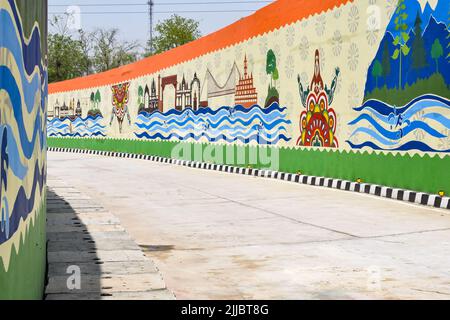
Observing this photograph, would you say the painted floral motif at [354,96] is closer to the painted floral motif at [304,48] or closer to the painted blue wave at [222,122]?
the painted floral motif at [304,48]

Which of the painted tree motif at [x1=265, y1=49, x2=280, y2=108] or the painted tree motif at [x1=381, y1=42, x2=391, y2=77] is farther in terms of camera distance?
the painted tree motif at [x1=265, y1=49, x2=280, y2=108]

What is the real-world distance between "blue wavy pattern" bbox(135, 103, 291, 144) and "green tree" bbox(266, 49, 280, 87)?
716 millimetres

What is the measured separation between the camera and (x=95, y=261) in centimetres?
621

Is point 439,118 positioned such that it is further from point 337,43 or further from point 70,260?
point 70,260

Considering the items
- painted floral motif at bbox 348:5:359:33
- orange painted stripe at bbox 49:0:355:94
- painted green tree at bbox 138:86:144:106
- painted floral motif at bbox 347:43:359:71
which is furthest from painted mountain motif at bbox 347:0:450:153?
painted green tree at bbox 138:86:144:106

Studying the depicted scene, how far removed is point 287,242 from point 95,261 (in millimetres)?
2454

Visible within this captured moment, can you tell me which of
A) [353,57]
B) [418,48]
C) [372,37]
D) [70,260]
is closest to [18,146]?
[70,260]

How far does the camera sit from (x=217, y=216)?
408 inches

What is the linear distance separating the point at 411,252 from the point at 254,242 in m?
1.63

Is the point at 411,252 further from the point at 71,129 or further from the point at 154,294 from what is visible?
the point at 71,129

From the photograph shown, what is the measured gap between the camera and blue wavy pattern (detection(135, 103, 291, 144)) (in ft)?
62.2

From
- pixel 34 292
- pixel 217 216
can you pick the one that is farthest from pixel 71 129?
pixel 34 292

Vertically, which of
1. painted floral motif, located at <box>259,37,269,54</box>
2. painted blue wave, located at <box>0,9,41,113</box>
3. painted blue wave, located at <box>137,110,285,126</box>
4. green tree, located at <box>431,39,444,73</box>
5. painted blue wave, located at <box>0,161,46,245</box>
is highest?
painted floral motif, located at <box>259,37,269,54</box>

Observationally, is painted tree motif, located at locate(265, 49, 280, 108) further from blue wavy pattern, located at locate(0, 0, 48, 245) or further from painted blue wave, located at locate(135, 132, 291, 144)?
blue wavy pattern, located at locate(0, 0, 48, 245)
